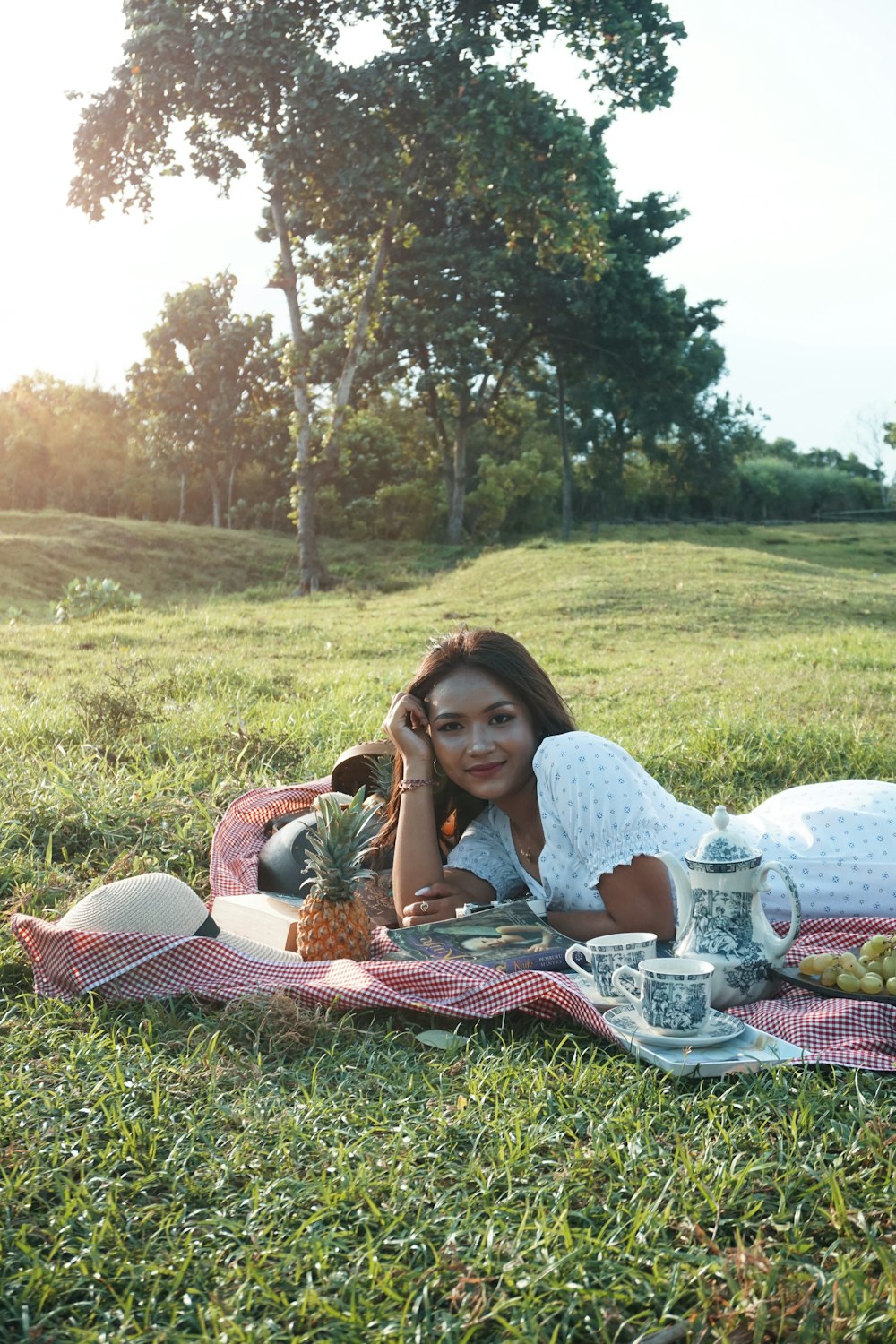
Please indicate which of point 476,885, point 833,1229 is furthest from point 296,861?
point 833,1229

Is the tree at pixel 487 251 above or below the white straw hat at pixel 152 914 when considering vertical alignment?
above

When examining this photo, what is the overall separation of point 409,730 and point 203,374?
35890 millimetres

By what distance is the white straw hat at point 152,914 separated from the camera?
3904mm

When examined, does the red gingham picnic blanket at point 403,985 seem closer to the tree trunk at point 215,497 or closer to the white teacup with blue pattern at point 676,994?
the white teacup with blue pattern at point 676,994

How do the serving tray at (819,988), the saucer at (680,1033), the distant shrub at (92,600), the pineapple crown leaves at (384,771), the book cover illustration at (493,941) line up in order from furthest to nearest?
1. the distant shrub at (92,600)
2. the pineapple crown leaves at (384,771)
3. the book cover illustration at (493,941)
4. the serving tray at (819,988)
5. the saucer at (680,1033)

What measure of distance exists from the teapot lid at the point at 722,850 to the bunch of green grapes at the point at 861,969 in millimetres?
406

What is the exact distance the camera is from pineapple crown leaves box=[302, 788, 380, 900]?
3879mm

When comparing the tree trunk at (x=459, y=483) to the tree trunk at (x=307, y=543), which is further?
the tree trunk at (x=459, y=483)

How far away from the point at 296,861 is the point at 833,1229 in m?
2.84

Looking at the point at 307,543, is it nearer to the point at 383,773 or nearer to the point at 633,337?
the point at 633,337

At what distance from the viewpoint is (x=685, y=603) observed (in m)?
16.4

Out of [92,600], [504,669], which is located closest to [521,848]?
[504,669]

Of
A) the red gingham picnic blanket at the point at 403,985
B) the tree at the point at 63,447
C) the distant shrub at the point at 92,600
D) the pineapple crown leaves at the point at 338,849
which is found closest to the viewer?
the red gingham picnic blanket at the point at 403,985

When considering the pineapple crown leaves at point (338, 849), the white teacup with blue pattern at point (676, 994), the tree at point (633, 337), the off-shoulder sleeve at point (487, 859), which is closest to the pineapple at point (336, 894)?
the pineapple crown leaves at point (338, 849)
